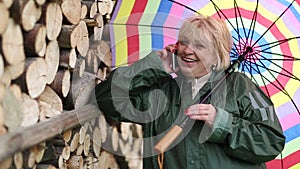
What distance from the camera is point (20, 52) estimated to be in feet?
8.03

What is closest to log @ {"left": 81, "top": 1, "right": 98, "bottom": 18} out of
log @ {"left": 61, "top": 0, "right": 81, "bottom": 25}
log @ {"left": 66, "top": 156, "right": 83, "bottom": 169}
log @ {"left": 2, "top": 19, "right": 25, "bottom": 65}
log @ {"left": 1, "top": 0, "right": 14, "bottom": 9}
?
log @ {"left": 61, "top": 0, "right": 81, "bottom": 25}

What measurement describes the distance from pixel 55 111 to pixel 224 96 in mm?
701

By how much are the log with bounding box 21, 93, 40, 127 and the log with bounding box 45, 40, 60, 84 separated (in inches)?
6.9

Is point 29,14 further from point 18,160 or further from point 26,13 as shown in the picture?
→ point 18,160

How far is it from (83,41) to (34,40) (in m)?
0.74

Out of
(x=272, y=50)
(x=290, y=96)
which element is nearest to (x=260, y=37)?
(x=272, y=50)

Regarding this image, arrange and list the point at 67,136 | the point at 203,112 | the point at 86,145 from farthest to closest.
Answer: the point at 86,145, the point at 67,136, the point at 203,112

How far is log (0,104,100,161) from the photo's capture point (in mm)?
2035

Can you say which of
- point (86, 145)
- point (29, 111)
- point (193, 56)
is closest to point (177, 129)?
point (193, 56)

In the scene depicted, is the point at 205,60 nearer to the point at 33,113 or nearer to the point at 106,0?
the point at 33,113

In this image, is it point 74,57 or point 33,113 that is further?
point 74,57

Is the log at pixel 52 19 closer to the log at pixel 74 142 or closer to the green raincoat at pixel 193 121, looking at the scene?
the green raincoat at pixel 193 121

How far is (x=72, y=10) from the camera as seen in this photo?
302 centimetres

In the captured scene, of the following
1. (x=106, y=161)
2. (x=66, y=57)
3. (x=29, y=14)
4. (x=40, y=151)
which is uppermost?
(x=29, y=14)
